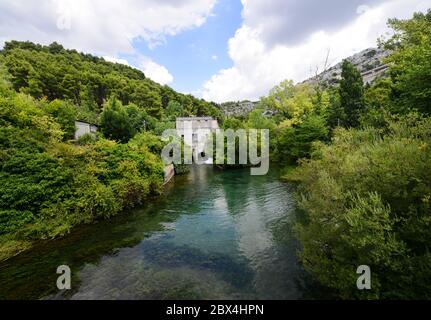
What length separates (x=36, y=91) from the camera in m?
38.0

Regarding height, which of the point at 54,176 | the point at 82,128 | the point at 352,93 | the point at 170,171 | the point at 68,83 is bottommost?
the point at 170,171

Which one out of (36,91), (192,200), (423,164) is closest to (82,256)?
(192,200)

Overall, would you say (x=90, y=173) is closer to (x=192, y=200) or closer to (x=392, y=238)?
(x=192, y=200)

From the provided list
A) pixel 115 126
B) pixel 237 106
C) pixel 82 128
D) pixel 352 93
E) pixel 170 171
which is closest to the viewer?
pixel 82 128

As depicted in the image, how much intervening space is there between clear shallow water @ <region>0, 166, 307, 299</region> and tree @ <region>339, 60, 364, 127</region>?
56.8ft

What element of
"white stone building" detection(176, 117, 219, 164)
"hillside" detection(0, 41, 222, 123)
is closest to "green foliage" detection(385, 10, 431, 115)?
"hillside" detection(0, 41, 222, 123)

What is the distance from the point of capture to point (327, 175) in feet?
27.2

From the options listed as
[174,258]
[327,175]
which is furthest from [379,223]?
[174,258]

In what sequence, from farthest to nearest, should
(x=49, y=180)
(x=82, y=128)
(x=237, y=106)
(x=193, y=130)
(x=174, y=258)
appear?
1. (x=237, y=106)
2. (x=193, y=130)
3. (x=82, y=128)
4. (x=49, y=180)
5. (x=174, y=258)

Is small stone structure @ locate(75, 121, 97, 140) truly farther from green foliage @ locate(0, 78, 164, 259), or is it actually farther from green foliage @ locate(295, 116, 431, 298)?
green foliage @ locate(295, 116, 431, 298)

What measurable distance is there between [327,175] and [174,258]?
7.00 meters

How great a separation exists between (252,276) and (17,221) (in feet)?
36.1

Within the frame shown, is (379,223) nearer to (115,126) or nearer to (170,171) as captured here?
(170,171)

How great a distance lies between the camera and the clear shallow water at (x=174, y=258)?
8.05m
